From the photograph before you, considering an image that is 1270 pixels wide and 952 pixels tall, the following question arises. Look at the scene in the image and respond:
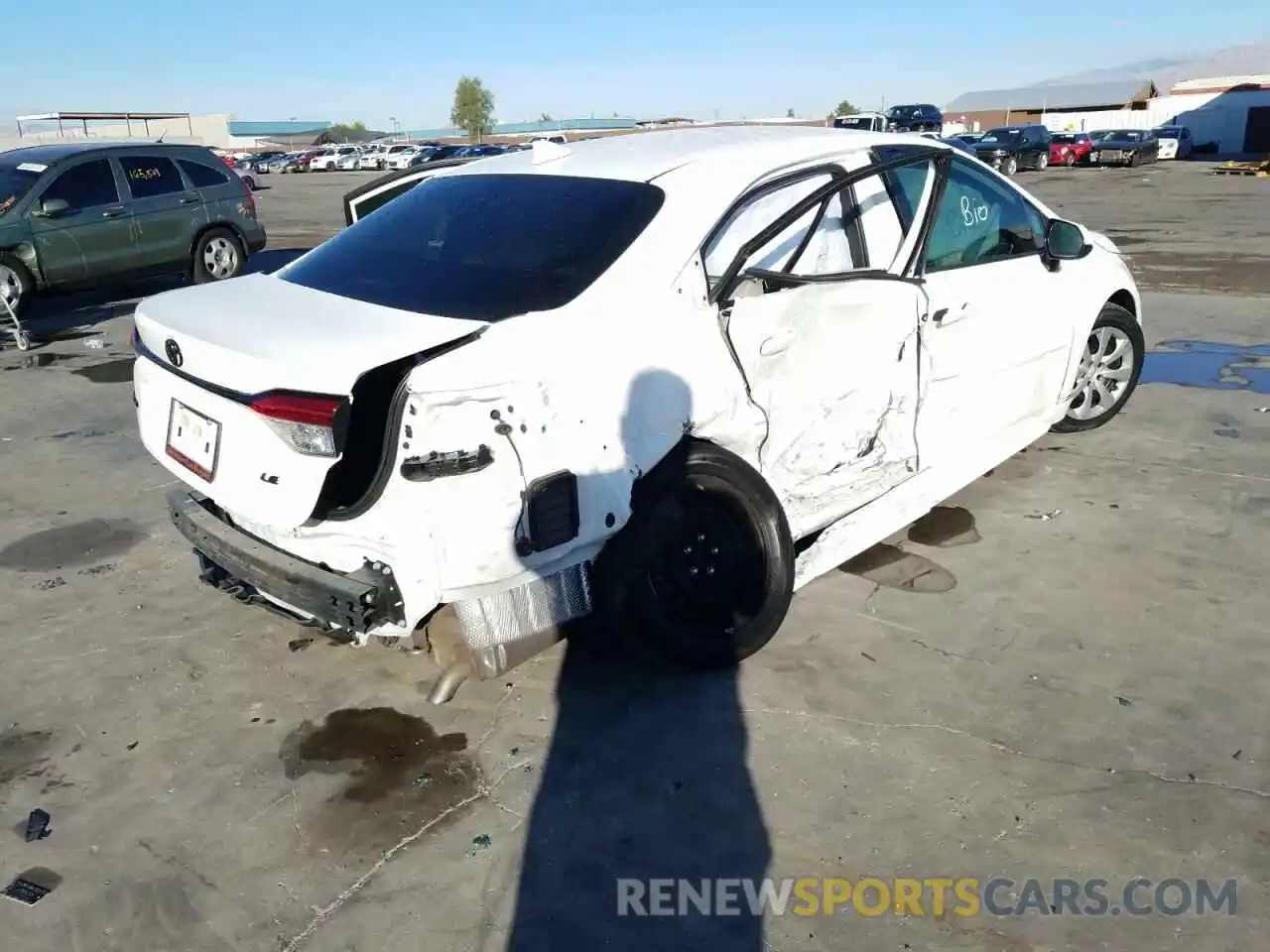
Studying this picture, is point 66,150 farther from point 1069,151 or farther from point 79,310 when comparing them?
point 1069,151

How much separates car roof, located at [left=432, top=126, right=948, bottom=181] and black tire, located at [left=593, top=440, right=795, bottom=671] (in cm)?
107

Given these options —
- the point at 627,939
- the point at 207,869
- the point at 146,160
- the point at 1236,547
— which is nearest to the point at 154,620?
the point at 207,869

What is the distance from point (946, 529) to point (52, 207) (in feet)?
31.6

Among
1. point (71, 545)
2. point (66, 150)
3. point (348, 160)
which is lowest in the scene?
point (71, 545)

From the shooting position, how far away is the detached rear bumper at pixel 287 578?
2.66m

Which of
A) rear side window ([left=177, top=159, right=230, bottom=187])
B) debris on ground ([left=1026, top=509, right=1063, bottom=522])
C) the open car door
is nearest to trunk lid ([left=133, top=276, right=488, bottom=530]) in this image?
the open car door

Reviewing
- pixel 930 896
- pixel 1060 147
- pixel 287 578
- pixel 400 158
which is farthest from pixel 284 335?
pixel 400 158

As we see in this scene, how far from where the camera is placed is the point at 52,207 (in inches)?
387

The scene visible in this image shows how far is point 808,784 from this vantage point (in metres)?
2.82

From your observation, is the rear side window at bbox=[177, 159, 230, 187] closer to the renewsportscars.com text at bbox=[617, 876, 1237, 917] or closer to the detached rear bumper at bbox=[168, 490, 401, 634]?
the detached rear bumper at bbox=[168, 490, 401, 634]

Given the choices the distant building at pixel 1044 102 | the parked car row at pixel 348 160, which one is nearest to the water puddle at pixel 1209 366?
the parked car row at pixel 348 160

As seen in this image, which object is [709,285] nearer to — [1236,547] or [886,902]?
[886,902]

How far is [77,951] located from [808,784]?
1957mm

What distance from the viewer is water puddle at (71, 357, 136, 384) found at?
778cm
